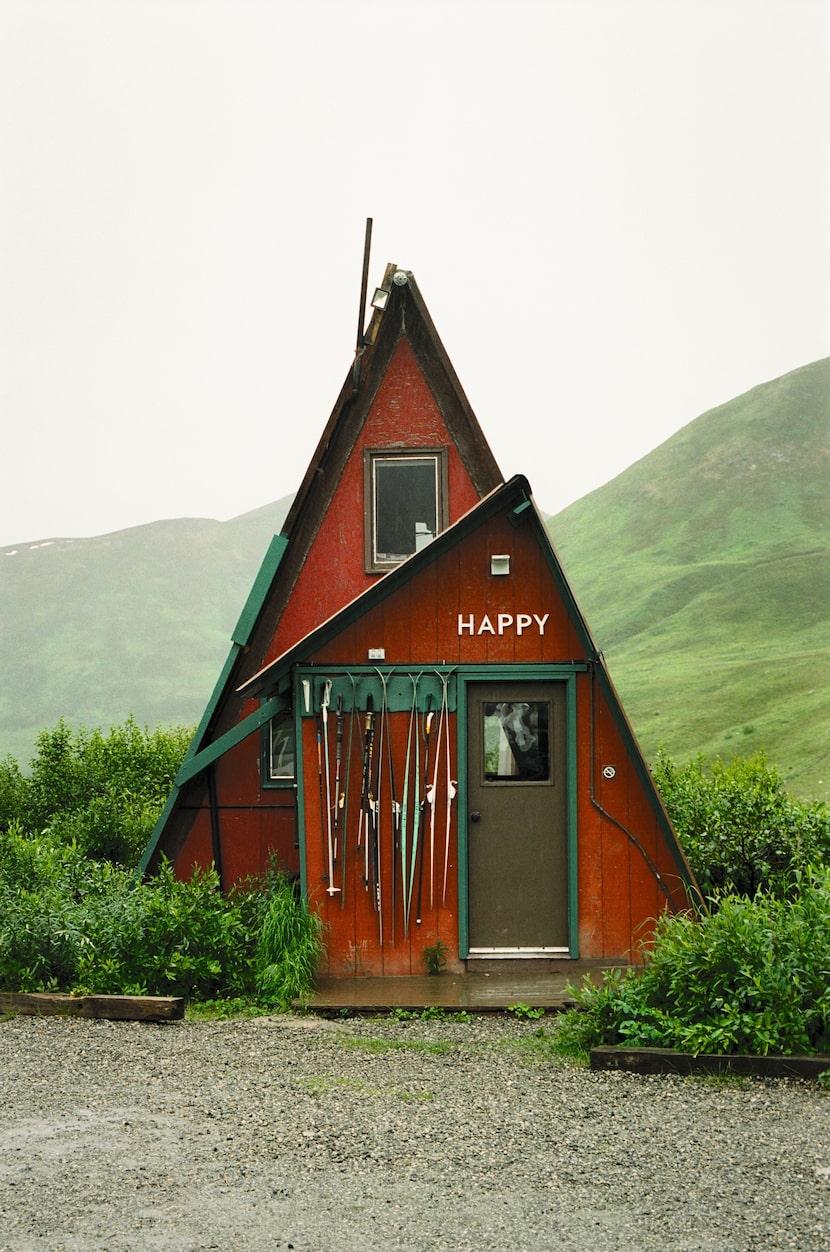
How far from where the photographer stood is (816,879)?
359 inches

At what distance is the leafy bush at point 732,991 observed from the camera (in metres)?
7.39

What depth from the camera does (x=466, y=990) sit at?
9758 millimetres

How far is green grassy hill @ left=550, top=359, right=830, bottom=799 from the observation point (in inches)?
2416

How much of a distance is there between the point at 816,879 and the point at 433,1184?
451 centimetres

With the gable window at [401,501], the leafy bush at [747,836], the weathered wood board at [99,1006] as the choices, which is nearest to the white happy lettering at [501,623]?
the gable window at [401,501]

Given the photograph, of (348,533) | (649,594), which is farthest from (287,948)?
(649,594)

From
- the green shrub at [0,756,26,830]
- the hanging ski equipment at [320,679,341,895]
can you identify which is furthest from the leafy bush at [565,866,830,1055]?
the green shrub at [0,756,26,830]

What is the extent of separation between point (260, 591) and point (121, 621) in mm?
102527

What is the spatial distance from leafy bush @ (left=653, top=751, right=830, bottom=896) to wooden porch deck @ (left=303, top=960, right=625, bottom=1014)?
202 cm

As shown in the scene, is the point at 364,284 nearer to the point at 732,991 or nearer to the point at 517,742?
the point at 517,742

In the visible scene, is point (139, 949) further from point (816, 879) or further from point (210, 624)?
point (210, 624)

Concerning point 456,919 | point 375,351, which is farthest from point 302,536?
point 456,919

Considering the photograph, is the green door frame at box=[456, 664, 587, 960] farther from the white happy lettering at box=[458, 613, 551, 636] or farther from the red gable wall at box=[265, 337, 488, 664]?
the red gable wall at box=[265, 337, 488, 664]

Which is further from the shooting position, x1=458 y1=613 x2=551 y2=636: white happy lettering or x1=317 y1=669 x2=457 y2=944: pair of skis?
x1=458 y1=613 x2=551 y2=636: white happy lettering
